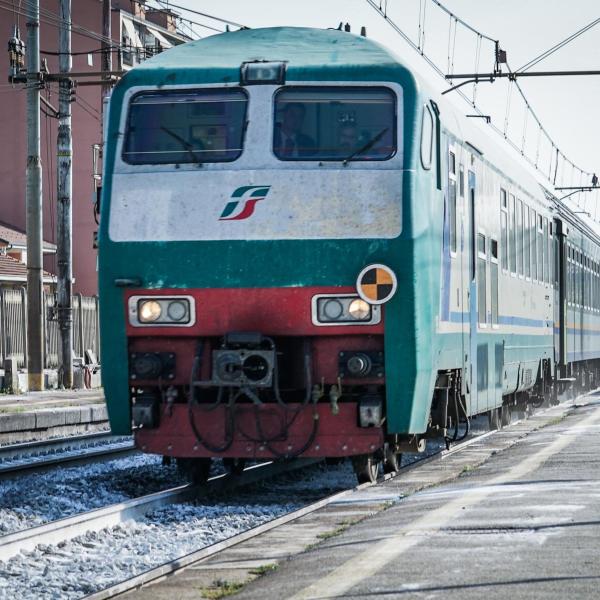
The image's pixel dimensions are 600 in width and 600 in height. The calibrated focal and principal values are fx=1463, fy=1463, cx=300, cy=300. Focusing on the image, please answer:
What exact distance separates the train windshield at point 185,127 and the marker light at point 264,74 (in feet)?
0.39

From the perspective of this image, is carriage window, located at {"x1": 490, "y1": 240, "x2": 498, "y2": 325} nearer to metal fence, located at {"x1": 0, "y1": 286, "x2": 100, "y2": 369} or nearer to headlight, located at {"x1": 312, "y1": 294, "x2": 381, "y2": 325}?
headlight, located at {"x1": 312, "y1": 294, "x2": 381, "y2": 325}

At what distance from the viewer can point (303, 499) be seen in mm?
12148

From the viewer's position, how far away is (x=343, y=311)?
10.9m

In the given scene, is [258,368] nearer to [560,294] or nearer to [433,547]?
[433,547]

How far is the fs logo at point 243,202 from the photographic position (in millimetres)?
11148

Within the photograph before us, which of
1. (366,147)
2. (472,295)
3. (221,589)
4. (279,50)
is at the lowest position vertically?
(221,589)

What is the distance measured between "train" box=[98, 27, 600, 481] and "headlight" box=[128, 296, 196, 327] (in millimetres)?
13

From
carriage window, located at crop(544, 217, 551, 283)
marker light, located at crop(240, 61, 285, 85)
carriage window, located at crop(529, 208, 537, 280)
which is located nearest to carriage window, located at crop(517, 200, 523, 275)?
carriage window, located at crop(529, 208, 537, 280)

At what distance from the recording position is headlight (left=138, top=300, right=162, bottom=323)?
1117cm

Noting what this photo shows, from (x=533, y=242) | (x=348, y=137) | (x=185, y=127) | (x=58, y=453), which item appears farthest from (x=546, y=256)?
(x=185, y=127)

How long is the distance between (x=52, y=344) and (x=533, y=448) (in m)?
19.8

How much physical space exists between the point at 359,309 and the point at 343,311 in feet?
0.40

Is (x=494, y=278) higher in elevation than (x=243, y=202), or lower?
lower

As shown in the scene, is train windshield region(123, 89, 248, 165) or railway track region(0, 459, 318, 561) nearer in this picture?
railway track region(0, 459, 318, 561)
